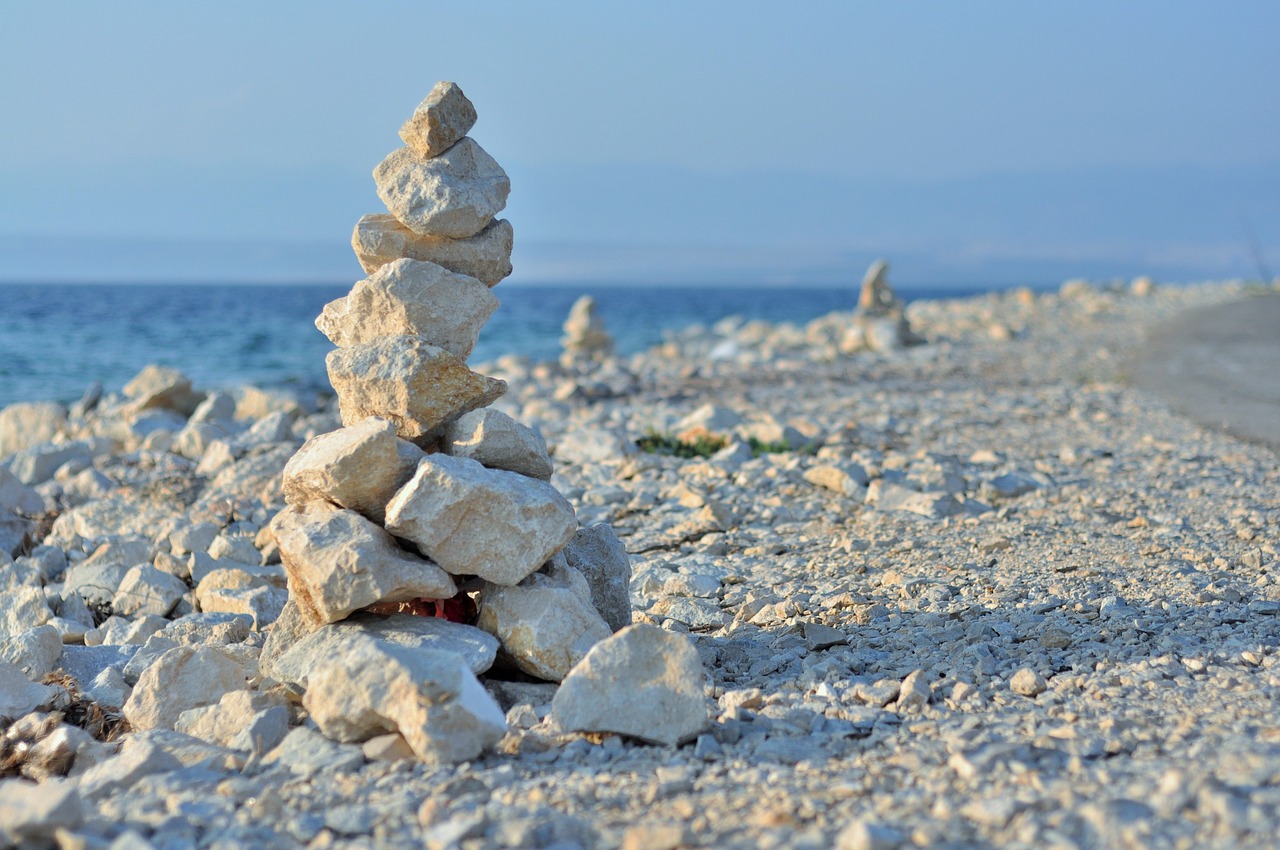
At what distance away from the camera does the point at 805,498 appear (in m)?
7.54

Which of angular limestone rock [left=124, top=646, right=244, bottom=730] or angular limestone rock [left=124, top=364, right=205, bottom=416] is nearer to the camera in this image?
angular limestone rock [left=124, top=646, right=244, bottom=730]

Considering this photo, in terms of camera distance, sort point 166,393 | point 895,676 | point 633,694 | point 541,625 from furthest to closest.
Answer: point 166,393 < point 895,676 < point 541,625 < point 633,694

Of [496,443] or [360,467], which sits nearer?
[360,467]

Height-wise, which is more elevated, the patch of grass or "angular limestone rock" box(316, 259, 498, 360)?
"angular limestone rock" box(316, 259, 498, 360)

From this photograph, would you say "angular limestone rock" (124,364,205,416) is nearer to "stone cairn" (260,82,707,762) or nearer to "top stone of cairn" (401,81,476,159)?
"stone cairn" (260,82,707,762)

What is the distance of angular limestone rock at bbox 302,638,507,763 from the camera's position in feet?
10.8

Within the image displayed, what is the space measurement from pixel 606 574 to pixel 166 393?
37.1 feet

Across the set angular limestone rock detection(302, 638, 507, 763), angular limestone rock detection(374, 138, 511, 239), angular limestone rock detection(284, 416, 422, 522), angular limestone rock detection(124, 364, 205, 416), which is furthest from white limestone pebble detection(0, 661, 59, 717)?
angular limestone rock detection(124, 364, 205, 416)

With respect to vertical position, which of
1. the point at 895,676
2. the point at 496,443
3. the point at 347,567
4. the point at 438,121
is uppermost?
the point at 438,121

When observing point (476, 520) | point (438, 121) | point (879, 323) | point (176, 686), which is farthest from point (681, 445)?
point (879, 323)

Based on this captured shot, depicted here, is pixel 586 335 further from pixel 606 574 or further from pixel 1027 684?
pixel 1027 684

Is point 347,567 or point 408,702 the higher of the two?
point 347,567

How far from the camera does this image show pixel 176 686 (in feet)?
13.2

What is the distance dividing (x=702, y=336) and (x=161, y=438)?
67.6 feet
